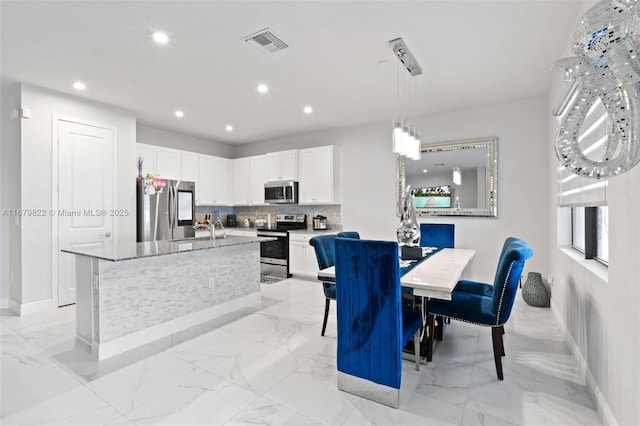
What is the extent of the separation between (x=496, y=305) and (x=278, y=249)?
3.96 metres

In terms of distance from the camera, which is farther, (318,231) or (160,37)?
(318,231)

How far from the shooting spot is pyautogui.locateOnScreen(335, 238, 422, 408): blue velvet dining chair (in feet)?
5.87

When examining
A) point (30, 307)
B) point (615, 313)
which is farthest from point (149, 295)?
point (615, 313)

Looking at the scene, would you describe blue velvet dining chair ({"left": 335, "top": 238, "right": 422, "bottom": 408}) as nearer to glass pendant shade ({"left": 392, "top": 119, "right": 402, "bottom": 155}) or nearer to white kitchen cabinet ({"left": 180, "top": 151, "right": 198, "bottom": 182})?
glass pendant shade ({"left": 392, "top": 119, "right": 402, "bottom": 155})

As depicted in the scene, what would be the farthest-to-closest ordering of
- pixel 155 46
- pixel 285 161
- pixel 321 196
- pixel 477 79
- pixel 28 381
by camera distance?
pixel 285 161, pixel 321 196, pixel 477 79, pixel 155 46, pixel 28 381

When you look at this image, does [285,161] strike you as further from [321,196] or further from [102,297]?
[102,297]

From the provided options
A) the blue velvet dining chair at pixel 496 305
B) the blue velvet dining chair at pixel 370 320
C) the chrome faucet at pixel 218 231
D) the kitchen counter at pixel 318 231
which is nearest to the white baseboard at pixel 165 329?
the chrome faucet at pixel 218 231

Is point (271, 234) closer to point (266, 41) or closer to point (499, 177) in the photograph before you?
point (266, 41)

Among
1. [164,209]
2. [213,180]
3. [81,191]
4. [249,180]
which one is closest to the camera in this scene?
[81,191]

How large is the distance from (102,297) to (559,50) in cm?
448

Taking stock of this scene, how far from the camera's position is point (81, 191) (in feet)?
13.1

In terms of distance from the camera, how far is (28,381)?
218 centimetres

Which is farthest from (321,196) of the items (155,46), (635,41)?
(635,41)

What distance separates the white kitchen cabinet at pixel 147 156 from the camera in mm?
5044
